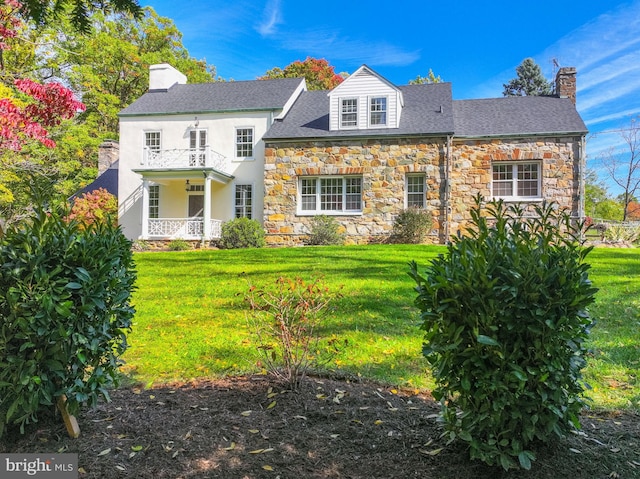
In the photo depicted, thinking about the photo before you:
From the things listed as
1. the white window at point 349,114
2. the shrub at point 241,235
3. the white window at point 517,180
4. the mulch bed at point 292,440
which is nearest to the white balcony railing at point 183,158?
the shrub at point 241,235

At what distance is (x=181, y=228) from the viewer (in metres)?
17.5

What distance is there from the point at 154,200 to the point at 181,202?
133 centimetres

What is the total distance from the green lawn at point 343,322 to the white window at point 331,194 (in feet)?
21.0

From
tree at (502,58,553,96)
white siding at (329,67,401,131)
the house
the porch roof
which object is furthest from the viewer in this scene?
tree at (502,58,553,96)

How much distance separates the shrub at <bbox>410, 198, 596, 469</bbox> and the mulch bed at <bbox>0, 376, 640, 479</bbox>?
280 mm

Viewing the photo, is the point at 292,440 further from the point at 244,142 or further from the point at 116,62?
the point at 116,62

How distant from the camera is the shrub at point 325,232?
1498cm

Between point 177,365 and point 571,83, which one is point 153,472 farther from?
point 571,83

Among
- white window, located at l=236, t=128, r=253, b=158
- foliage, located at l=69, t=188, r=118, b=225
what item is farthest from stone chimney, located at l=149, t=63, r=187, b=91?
foliage, located at l=69, t=188, r=118, b=225

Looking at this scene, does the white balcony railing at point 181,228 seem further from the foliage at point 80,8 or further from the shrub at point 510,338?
the shrub at point 510,338

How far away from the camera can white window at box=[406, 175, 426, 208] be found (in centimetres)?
1580

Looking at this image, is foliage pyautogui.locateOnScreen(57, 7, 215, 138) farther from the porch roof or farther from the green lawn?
the green lawn

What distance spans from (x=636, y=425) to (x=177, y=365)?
3.82 metres

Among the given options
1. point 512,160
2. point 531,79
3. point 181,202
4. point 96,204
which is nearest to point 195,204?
point 181,202
